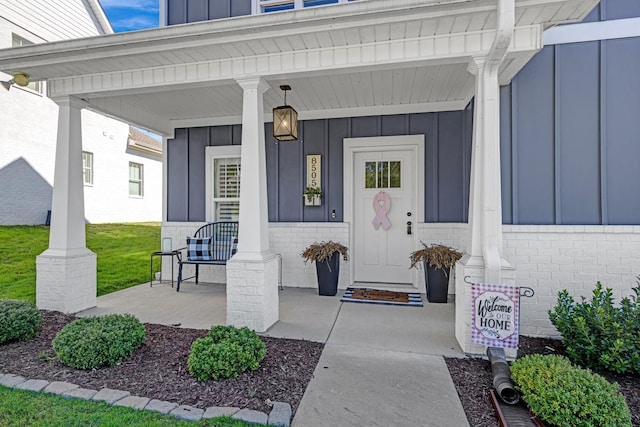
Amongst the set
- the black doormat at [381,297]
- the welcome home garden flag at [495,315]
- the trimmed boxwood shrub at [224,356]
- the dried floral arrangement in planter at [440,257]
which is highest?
the dried floral arrangement in planter at [440,257]

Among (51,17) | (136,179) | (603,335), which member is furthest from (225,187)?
(51,17)

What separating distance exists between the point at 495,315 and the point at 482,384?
22.0 inches

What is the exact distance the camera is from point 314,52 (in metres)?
3.15

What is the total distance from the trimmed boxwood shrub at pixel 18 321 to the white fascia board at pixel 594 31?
221 inches

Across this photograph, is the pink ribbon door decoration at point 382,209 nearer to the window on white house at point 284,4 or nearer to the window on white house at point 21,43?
the window on white house at point 284,4

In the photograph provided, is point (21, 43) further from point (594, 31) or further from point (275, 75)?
point (594, 31)

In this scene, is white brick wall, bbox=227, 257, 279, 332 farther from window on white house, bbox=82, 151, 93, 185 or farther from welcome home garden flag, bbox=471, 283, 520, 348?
window on white house, bbox=82, 151, 93, 185

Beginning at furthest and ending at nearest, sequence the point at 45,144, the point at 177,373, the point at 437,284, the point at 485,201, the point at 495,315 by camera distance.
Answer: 1. the point at 45,144
2. the point at 437,284
3. the point at 485,201
4. the point at 495,315
5. the point at 177,373

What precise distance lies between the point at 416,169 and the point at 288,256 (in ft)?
7.66

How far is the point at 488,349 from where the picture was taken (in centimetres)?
264

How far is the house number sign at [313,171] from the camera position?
17.1 feet

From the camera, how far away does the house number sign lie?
5.21 meters

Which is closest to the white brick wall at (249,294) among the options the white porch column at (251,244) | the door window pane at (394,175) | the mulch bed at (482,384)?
the white porch column at (251,244)

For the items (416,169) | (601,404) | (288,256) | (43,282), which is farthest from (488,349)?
(43,282)
